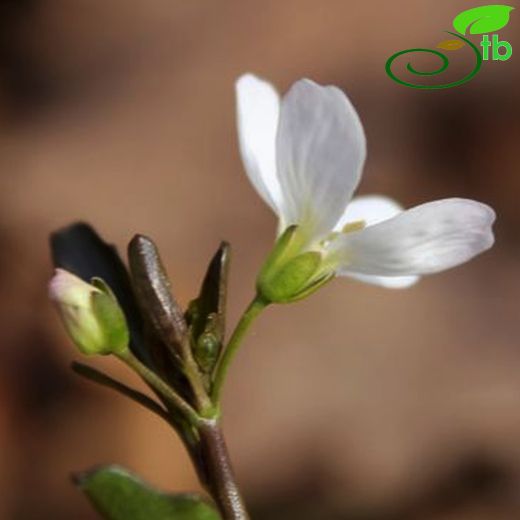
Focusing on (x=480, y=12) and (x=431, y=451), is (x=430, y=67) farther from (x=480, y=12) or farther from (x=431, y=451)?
(x=431, y=451)

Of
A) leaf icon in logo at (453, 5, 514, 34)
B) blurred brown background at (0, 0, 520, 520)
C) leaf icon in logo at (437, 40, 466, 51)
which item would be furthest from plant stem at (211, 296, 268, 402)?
leaf icon in logo at (437, 40, 466, 51)

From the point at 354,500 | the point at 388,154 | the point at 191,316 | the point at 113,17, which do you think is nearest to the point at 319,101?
the point at 191,316

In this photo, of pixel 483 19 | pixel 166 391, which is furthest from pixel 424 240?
pixel 483 19

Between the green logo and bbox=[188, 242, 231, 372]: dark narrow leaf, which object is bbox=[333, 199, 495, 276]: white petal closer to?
bbox=[188, 242, 231, 372]: dark narrow leaf

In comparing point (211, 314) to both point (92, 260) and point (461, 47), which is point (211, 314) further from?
point (461, 47)

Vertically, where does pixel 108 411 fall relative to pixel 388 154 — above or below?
below
